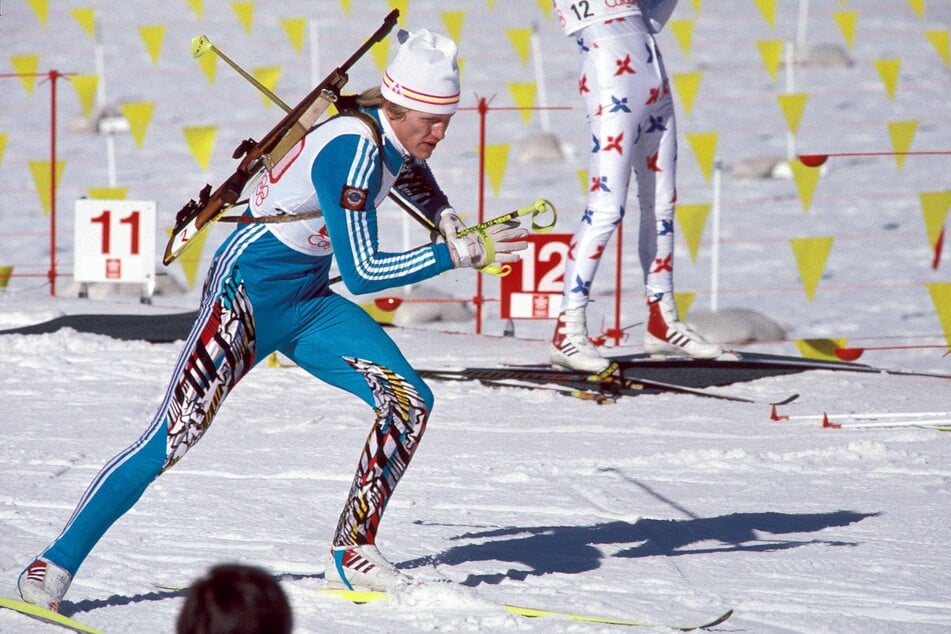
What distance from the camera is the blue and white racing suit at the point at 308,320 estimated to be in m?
3.33

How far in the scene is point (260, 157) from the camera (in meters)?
3.66

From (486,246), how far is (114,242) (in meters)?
5.16

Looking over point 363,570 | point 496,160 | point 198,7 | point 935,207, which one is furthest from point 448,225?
point 198,7

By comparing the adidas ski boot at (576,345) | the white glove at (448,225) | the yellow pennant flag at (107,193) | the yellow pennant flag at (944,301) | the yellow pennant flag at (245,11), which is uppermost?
the yellow pennant flag at (245,11)

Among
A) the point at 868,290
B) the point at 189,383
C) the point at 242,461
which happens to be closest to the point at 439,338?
the point at 242,461

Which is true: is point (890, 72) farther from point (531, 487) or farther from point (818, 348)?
point (531, 487)

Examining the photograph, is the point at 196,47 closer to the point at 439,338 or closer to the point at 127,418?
the point at 127,418

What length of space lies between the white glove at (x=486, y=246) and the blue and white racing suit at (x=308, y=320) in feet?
0.10

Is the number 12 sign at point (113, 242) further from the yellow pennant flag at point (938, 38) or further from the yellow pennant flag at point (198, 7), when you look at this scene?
the yellow pennant flag at point (198, 7)

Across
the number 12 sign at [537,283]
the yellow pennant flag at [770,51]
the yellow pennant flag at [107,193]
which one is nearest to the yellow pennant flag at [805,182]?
the number 12 sign at [537,283]

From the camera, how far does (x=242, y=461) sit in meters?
5.10

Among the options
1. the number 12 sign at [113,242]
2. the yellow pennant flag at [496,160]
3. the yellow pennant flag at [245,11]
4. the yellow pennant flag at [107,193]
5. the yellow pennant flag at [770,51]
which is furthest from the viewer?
the yellow pennant flag at [245,11]

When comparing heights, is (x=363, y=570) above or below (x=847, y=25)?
below

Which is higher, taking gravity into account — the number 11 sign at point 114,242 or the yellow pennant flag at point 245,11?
the yellow pennant flag at point 245,11
